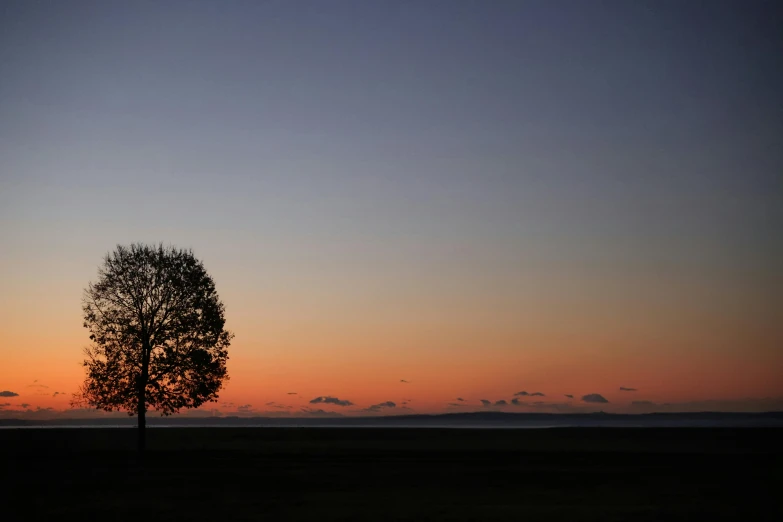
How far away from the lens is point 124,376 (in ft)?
178
